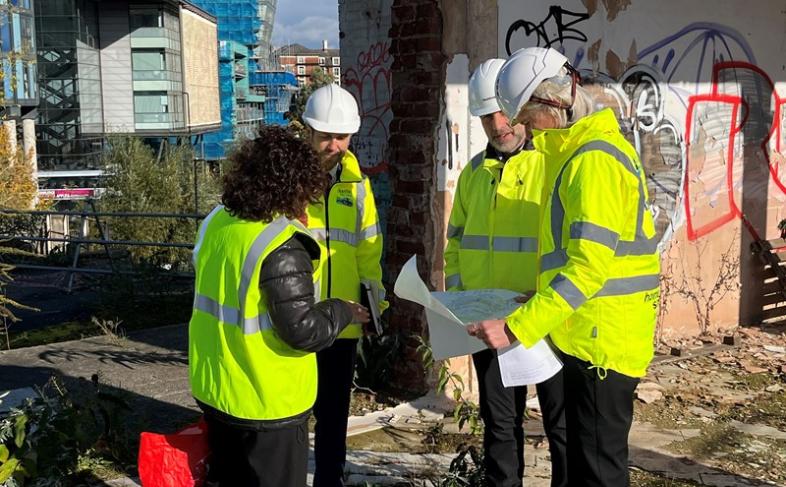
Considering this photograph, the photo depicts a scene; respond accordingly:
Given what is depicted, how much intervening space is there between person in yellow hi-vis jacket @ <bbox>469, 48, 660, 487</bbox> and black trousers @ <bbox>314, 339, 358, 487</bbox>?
924 millimetres

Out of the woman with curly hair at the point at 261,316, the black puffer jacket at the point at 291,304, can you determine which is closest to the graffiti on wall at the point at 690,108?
the woman with curly hair at the point at 261,316

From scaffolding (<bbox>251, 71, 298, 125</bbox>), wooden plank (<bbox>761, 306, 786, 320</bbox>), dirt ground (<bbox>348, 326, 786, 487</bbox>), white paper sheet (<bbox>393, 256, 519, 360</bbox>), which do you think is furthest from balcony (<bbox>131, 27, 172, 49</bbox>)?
→ white paper sheet (<bbox>393, 256, 519, 360</bbox>)

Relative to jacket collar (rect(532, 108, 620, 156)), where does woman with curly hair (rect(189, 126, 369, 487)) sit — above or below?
below

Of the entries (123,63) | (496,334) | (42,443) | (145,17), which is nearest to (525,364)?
(496,334)

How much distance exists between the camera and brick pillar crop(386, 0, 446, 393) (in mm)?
5062

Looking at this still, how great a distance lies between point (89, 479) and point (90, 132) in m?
63.0

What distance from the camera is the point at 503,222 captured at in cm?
346

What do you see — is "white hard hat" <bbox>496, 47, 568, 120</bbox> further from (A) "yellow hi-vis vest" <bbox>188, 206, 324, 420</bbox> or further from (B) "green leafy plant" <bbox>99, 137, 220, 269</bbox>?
(B) "green leafy plant" <bbox>99, 137, 220, 269</bbox>

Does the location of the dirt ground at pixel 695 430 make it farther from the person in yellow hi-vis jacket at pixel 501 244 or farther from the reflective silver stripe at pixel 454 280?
the reflective silver stripe at pixel 454 280

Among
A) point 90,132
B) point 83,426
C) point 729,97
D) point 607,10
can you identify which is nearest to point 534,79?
point 83,426

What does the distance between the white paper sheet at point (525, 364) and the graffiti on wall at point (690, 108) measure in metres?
3.01

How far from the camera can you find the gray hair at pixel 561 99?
109 inches

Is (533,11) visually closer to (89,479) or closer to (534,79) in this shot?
(534,79)

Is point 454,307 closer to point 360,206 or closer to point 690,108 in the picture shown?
point 360,206
